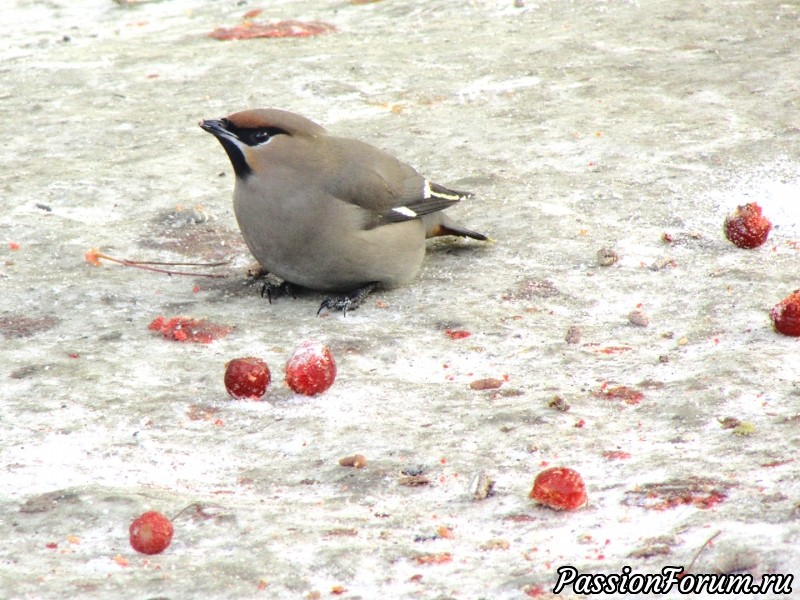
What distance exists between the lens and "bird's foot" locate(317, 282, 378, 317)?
228 inches

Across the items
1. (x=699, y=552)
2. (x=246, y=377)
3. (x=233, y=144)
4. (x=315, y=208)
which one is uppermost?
(x=233, y=144)

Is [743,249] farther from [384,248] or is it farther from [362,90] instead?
[362,90]

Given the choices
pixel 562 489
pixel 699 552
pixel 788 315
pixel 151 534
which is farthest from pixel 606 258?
pixel 151 534

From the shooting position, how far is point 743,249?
240 inches

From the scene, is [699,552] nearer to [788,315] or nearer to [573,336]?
[788,315]

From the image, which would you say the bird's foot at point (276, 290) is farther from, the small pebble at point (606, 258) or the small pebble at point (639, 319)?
the small pebble at point (639, 319)

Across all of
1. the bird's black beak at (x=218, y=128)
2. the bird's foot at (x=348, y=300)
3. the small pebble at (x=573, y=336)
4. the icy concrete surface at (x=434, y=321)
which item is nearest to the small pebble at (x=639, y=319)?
the icy concrete surface at (x=434, y=321)

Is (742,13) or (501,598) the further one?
(742,13)

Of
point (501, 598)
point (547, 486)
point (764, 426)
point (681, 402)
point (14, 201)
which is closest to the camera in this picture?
point (501, 598)

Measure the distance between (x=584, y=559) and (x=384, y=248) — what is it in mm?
2717

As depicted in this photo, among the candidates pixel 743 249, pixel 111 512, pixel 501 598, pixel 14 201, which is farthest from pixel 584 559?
pixel 14 201

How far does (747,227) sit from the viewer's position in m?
5.99

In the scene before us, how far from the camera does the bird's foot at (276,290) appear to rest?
593 cm

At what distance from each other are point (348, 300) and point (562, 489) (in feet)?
7.73
